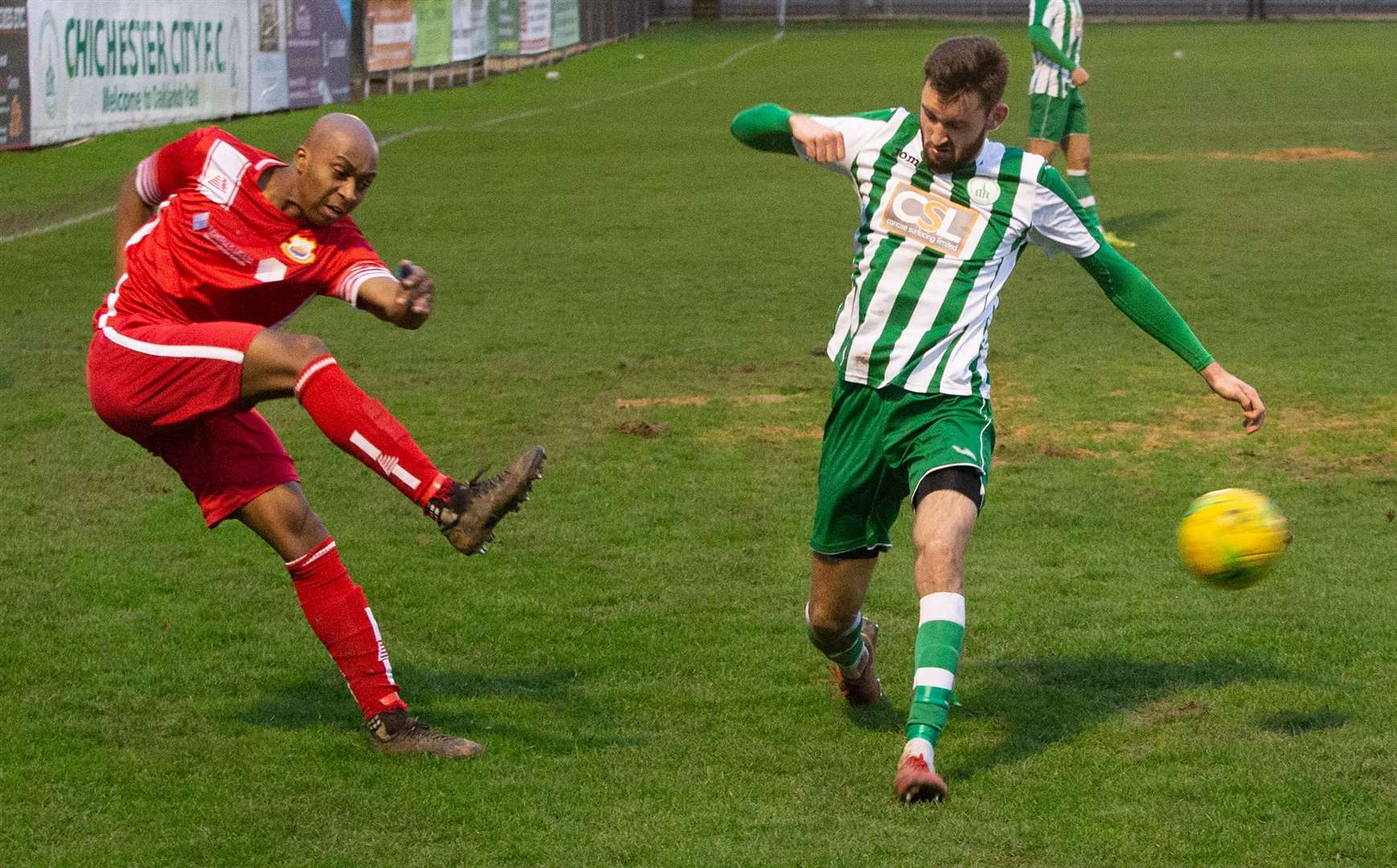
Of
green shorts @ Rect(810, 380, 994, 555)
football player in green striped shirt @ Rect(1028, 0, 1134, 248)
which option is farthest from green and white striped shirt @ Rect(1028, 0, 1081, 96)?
green shorts @ Rect(810, 380, 994, 555)

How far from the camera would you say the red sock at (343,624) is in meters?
5.40

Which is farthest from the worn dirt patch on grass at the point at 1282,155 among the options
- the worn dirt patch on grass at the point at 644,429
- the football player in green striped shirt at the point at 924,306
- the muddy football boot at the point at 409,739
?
the muddy football boot at the point at 409,739

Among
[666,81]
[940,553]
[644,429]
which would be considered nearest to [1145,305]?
[940,553]

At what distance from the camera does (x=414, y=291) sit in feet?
15.7

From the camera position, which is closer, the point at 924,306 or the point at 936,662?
the point at 936,662

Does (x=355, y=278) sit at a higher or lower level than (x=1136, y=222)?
higher

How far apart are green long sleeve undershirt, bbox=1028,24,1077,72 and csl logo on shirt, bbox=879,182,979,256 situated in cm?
1100

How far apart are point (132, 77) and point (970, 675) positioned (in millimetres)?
18844

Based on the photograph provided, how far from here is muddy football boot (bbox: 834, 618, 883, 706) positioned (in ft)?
18.8

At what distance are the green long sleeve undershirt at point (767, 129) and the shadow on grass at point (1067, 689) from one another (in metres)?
1.91

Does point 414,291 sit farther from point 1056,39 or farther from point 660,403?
point 1056,39

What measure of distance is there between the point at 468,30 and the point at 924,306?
31703 mm

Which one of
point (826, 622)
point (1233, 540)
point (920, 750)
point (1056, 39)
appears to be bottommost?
point (920, 750)

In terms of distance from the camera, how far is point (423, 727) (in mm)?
5422
